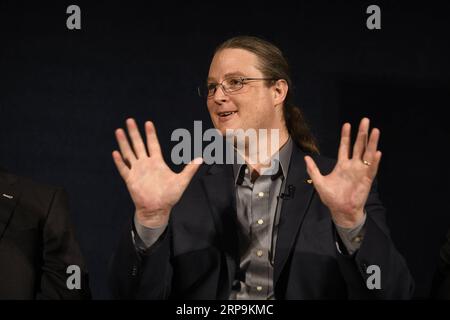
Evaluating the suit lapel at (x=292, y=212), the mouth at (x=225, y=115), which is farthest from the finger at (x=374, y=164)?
the mouth at (x=225, y=115)

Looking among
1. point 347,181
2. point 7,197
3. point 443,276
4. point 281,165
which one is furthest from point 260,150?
point 7,197

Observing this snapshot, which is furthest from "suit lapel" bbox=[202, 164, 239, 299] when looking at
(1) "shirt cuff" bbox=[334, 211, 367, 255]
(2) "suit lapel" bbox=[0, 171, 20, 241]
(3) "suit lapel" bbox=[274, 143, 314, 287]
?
(2) "suit lapel" bbox=[0, 171, 20, 241]

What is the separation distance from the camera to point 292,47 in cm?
274

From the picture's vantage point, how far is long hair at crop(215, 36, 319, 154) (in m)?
2.37

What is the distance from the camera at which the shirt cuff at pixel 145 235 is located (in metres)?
1.95

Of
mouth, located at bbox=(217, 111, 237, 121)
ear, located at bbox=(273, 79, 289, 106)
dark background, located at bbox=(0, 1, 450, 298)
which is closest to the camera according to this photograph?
mouth, located at bbox=(217, 111, 237, 121)

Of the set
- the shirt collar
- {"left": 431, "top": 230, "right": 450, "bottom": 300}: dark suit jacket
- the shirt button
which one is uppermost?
the shirt collar

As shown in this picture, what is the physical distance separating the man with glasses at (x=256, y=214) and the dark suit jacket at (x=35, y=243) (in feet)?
0.61

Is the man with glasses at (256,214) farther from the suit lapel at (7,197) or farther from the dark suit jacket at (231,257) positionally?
the suit lapel at (7,197)

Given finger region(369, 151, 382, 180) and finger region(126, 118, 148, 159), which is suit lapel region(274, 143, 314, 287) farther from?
finger region(126, 118, 148, 159)

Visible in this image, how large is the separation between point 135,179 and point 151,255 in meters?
0.27

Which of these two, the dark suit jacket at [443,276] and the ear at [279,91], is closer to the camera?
the dark suit jacket at [443,276]

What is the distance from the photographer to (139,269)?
6.63ft
